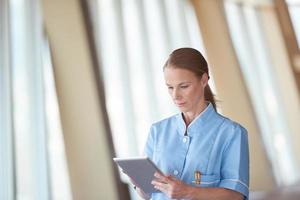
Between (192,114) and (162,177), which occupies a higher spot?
(192,114)

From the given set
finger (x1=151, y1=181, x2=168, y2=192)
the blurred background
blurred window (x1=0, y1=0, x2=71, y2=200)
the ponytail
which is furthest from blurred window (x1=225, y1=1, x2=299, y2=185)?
finger (x1=151, y1=181, x2=168, y2=192)

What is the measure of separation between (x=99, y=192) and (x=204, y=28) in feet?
5.10

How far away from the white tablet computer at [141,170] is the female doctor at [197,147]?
0.03 meters

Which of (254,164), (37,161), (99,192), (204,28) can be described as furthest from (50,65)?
(254,164)

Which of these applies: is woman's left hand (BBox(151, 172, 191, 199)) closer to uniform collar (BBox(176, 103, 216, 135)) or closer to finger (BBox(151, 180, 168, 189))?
finger (BBox(151, 180, 168, 189))

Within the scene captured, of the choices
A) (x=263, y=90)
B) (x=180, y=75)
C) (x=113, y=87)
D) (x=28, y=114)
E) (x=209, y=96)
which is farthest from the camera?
(x=263, y=90)

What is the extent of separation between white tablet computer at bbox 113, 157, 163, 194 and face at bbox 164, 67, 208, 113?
9.3 inches

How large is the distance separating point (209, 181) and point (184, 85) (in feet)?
0.95

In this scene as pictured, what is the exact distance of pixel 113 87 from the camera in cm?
257

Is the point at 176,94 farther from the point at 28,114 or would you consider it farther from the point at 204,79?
the point at 28,114

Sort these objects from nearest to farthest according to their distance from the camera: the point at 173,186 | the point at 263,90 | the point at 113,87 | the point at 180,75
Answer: the point at 173,186 < the point at 180,75 < the point at 113,87 < the point at 263,90

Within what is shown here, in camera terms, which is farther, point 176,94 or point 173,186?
point 176,94

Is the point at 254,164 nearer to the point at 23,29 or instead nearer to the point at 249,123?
the point at 249,123

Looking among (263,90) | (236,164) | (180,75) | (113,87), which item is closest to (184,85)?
(180,75)
